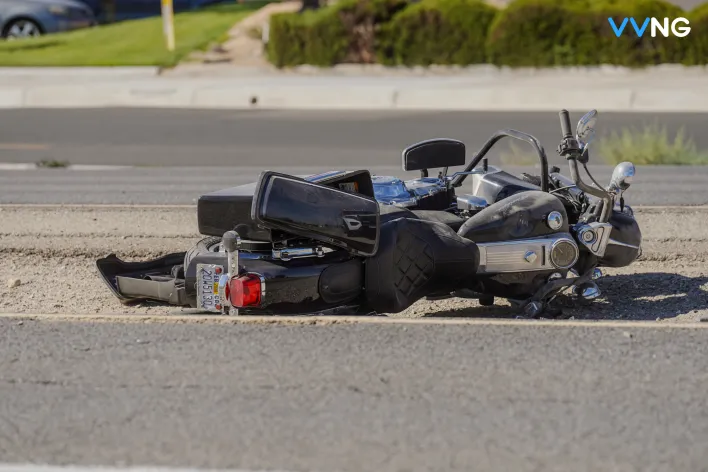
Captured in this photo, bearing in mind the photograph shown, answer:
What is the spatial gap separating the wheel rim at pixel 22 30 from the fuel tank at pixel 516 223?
80.4ft

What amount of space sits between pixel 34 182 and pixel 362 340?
780cm

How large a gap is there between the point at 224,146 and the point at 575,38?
8695 mm

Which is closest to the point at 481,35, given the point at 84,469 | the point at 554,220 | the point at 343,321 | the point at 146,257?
the point at 146,257

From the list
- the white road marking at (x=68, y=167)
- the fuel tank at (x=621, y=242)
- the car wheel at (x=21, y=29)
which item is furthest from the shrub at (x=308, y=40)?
the fuel tank at (x=621, y=242)

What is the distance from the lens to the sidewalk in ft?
62.4

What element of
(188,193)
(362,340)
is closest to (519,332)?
(362,340)

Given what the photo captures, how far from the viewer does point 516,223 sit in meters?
6.42

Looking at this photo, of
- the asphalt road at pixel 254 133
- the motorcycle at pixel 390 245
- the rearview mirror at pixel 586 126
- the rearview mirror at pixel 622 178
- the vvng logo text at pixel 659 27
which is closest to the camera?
the motorcycle at pixel 390 245

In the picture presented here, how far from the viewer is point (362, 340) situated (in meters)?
5.48

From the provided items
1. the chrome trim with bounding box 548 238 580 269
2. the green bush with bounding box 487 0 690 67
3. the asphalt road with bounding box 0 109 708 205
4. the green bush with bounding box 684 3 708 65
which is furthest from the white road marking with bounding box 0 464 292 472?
the green bush with bounding box 684 3 708 65

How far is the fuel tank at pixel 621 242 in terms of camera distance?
6.75 metres

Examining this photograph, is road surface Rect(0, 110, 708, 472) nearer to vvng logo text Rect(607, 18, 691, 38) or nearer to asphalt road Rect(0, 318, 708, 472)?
asphalt road Rect(0, 318, 708, 472)

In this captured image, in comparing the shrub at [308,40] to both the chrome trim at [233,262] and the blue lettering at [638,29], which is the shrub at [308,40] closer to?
the blue lettering at [638,29]

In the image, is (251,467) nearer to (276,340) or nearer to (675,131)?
(276,340)
